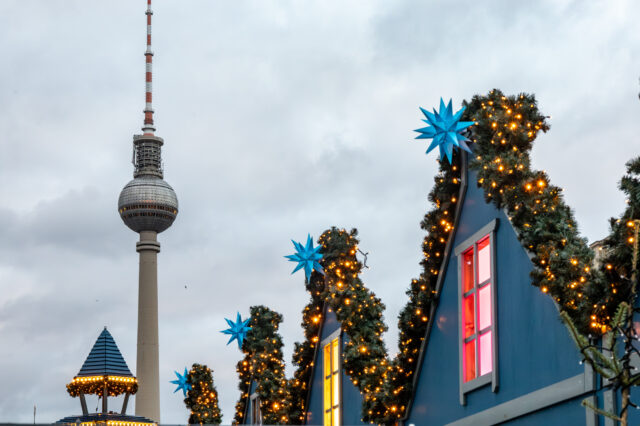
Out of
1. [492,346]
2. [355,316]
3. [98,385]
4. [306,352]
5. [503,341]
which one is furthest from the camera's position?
[98,385]

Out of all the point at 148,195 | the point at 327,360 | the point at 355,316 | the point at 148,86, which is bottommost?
the point at 327,360

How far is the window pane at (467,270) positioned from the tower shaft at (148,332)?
87818 mm

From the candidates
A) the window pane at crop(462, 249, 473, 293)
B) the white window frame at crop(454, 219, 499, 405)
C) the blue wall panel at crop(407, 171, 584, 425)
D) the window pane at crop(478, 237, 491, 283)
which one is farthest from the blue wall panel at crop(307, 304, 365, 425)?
the window pane at crop(478, 237, 491, 283)

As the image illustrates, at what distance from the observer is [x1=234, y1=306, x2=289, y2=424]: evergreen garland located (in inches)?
1081

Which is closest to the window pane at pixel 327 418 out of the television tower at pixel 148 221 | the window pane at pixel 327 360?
the window pane at pixel 327 360

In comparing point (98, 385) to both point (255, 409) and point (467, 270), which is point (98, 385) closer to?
point (255, 409)

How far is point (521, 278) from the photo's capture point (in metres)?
15.6

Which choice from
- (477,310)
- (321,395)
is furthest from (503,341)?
(321,395)

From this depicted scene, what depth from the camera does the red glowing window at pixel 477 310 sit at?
16922mm

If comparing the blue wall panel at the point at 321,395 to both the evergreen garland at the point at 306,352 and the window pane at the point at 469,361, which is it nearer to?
the evergreen garland at the point at 306,352

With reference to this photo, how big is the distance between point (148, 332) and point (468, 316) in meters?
90.3

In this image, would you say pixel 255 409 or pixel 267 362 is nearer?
pixel 267 362

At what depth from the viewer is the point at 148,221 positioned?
A: 4218 inches

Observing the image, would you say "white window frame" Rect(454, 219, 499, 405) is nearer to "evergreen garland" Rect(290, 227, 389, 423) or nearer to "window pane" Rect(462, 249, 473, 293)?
"window pane" Rect(462, 249, 473, 293)
